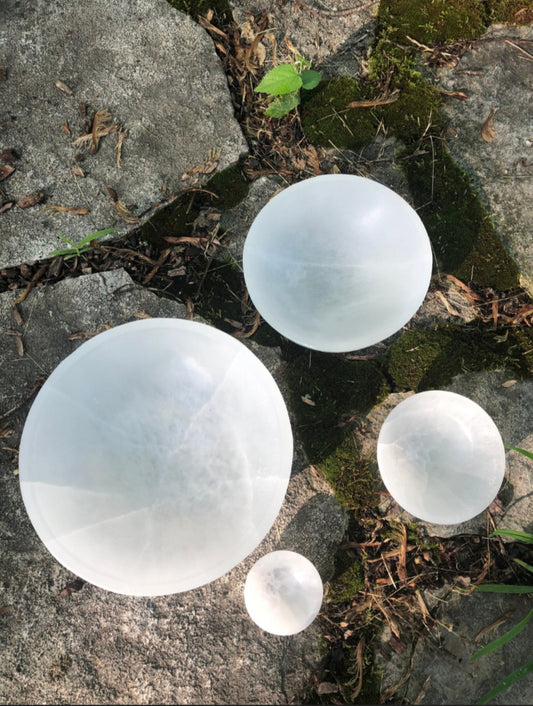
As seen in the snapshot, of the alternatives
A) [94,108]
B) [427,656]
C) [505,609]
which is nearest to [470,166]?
[94,108]

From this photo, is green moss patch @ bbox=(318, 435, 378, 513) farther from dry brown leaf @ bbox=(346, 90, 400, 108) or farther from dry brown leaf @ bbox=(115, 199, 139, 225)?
dry brown leaf @ bbox=(346, 90, 400, 108)

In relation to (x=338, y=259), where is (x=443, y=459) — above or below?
below

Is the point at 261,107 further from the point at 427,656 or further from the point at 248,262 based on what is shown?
the point at 427,656

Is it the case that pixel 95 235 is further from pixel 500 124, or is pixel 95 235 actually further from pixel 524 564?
pixel 524 564

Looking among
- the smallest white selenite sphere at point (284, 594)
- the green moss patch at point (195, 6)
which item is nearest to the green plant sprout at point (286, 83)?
the green moss patch at point (195, 6)

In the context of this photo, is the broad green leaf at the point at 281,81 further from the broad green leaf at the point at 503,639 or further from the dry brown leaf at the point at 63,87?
the broad green leaf at the point at 503,639

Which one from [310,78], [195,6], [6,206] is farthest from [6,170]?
[310,78]

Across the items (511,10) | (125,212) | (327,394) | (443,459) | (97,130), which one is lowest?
(327,394)

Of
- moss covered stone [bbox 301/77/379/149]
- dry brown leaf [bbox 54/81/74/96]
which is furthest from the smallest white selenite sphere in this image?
dry brown leaf [bbox 54/81/74/96]
